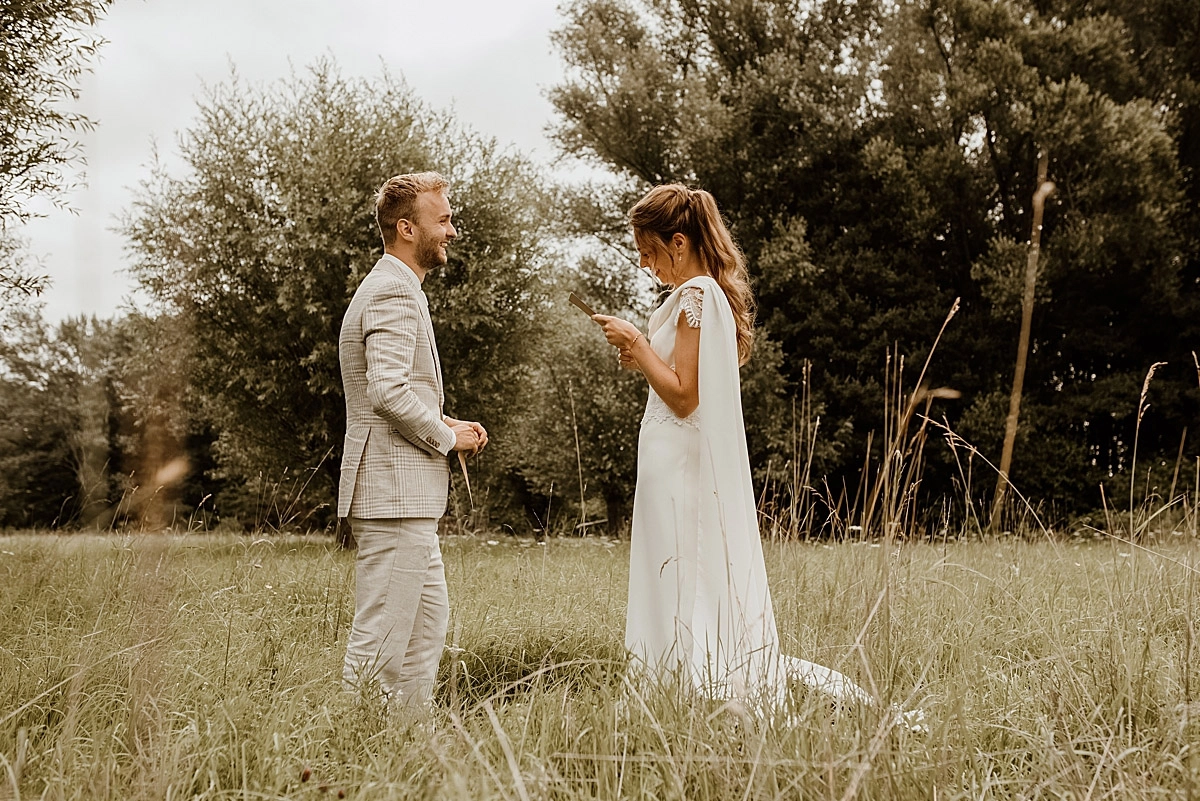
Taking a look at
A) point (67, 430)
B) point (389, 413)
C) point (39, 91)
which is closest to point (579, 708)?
point (389, 413)

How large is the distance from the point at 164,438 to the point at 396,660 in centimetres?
2164

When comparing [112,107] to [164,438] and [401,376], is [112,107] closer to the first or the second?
[401,376]

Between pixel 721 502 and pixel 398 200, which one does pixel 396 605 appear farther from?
pixel 398 200

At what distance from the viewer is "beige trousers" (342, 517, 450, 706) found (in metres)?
3.40

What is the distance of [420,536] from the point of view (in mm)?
3525

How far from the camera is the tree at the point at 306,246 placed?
12.5 meters

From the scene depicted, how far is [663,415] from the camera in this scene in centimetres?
358

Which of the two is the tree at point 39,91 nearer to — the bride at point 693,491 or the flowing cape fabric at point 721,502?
the bride at point 693,491

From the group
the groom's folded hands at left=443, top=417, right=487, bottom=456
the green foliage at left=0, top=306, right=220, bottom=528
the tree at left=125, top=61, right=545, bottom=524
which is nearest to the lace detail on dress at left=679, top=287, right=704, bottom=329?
the groom's folded hands at left=443, top=417, right=487, bottom=456

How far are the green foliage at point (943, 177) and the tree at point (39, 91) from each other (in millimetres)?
10916

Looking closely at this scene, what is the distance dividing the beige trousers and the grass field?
199 mm

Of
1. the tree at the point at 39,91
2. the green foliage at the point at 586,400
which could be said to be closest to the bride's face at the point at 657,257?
the tree at the point at 39,91

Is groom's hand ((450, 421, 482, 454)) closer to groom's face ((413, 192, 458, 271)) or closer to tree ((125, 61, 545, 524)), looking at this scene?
groom's face ((413, 192, 458, 271))

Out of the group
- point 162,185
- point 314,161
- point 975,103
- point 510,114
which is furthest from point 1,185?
point 975,103
